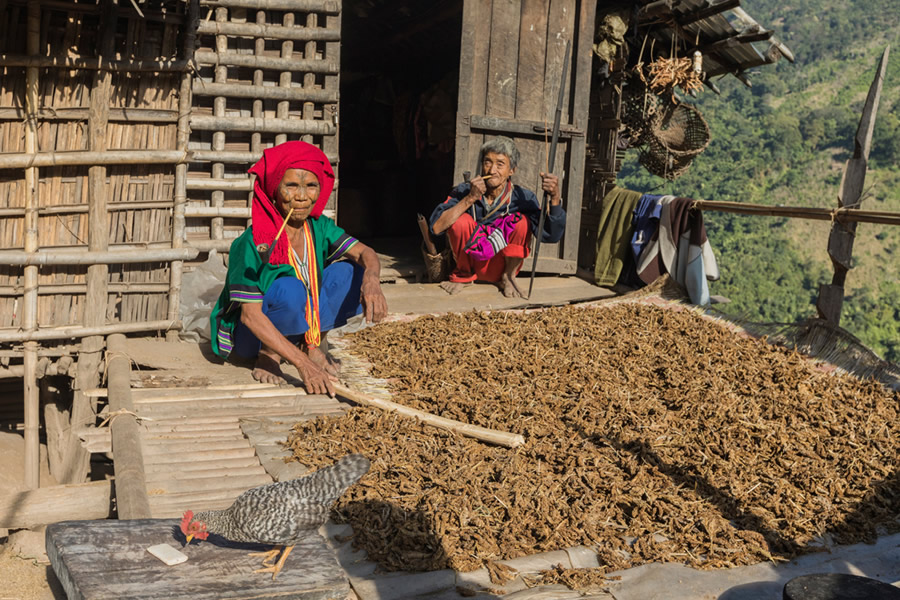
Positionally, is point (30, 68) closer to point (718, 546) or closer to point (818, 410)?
point (718, 546)

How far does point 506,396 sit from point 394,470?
39.6 inches

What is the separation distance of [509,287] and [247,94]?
2373 millimetres

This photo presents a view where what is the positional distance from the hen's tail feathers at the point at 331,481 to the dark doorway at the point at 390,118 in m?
6.43

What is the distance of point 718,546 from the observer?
9.45 feet

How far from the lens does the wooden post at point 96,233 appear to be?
16.0ft

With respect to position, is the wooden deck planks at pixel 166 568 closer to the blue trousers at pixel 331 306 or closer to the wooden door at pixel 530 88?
the blue trousers at pixel 331 306

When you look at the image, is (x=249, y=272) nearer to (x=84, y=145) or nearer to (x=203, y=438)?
(x=203, y=438)

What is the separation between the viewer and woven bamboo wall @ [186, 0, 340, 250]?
5.62 metres

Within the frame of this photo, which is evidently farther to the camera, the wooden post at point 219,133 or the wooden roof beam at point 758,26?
the wooden roof beam at point 758,26

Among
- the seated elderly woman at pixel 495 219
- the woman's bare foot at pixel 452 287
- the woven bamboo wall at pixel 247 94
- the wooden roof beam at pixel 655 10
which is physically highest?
Answer: the wooden roof beam at pixel 655 10

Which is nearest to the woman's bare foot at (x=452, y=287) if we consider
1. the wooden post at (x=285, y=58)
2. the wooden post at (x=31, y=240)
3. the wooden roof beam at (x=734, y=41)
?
the wooden post at (x=285, y=58)

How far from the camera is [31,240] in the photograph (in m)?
4.80

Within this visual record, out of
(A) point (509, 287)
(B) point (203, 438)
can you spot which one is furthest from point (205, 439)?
(A) point (509, 287)

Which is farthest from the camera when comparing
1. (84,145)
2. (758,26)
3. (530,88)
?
(758,26)
